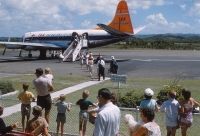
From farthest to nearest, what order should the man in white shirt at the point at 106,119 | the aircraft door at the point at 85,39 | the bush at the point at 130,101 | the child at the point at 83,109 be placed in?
the aircraft door at the point at 85,39
the bush at the point at 130,101
the child at the point at 83,109
the man in white shirt at the point at 106,119

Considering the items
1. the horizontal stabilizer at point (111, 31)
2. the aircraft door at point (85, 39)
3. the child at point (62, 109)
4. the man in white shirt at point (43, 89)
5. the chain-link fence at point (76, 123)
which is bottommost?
the chain-link fence at point (76, 123)

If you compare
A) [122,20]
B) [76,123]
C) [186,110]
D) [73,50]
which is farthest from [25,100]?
[122,20]

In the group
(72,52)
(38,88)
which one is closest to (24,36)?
(72,52)

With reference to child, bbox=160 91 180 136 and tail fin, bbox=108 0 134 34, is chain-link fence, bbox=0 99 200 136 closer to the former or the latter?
child, bbox=160 91 180 136

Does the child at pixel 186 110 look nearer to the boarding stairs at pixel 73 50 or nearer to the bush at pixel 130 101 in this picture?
the bush at pixel 130 101

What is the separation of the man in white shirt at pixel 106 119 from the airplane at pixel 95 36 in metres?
42.2

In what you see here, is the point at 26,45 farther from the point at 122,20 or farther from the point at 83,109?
the point at 83,109

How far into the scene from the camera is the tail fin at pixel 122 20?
52.9 meters

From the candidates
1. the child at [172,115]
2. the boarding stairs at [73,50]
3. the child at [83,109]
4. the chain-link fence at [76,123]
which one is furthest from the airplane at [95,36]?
the child at [172,115]

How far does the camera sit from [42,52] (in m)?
55.0

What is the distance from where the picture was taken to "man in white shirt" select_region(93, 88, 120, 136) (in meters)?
8.01

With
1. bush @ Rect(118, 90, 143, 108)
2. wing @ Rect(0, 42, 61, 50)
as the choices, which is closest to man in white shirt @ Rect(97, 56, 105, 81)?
bush @ Rect(118, 90, 143, 108)

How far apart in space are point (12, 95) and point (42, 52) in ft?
104

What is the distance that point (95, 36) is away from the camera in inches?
2068
